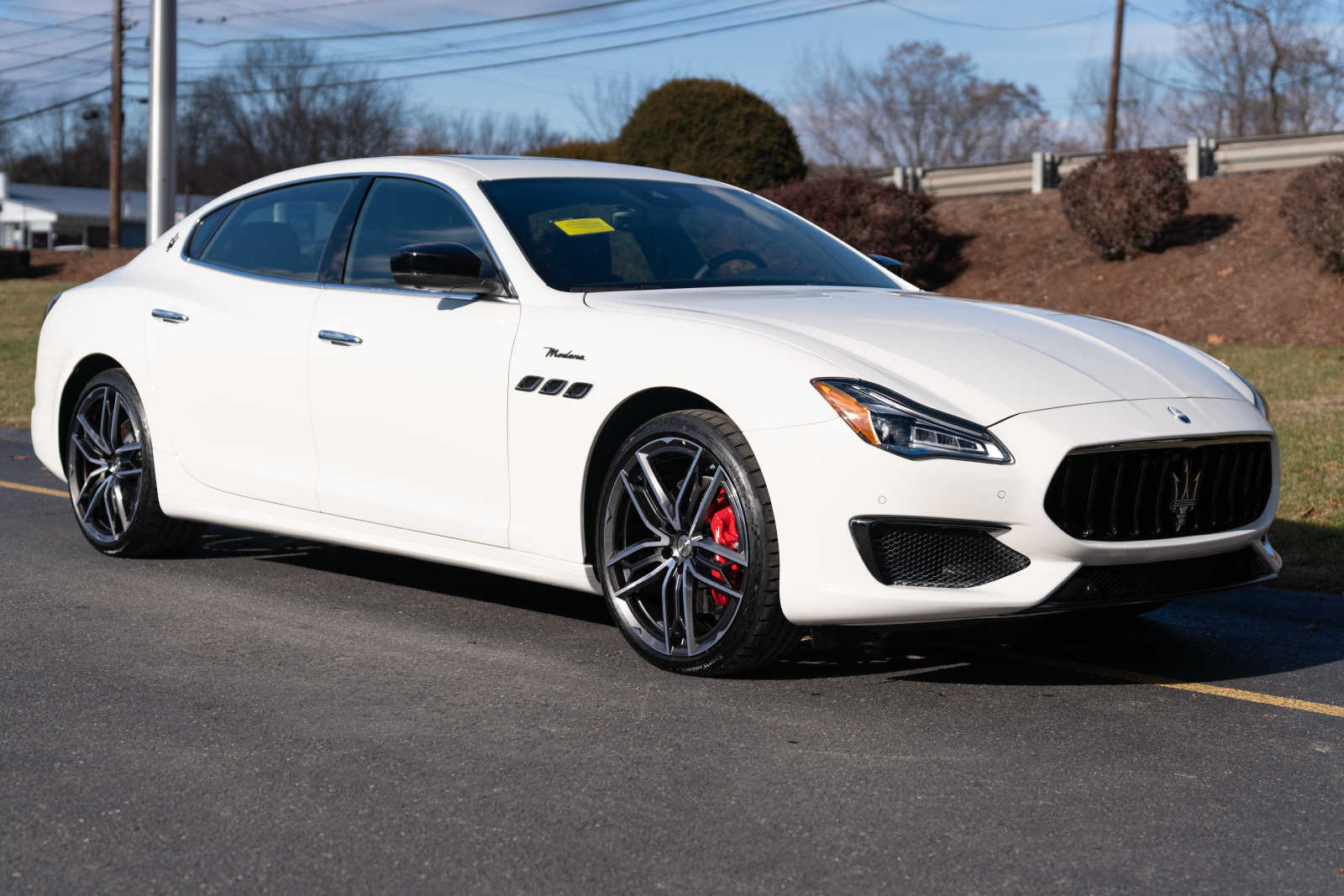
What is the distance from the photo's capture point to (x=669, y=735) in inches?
169

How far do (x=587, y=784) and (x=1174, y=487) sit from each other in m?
1.98

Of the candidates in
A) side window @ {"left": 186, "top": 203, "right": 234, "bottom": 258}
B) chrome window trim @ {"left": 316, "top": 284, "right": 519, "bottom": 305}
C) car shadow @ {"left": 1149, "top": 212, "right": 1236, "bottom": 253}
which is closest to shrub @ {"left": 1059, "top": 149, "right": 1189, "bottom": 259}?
car shadow @ {"left": 1149, "top": 212, "right": 1236, "bottom": 253}

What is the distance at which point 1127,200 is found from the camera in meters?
22.2

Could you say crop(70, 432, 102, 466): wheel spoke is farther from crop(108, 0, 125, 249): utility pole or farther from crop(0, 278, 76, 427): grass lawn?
crop(108, 0, 125, 249): utility pole

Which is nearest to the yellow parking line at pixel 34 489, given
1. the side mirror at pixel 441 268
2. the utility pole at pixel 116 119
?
the side mirror at pixel 441 268

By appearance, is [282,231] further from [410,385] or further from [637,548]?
[637,548]

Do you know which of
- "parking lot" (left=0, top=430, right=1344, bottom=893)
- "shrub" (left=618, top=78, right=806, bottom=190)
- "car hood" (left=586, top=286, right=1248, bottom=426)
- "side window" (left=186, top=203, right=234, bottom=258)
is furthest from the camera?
"shrub" (left=618, top=78, right=806, bottom=190)

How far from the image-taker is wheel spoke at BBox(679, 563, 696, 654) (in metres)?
4.83

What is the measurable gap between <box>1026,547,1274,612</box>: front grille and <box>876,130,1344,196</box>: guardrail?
2003cm

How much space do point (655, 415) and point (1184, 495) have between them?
1641 millimetres

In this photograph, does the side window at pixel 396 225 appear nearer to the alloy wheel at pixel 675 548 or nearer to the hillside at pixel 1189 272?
the alloy wheel at pixel 675 548

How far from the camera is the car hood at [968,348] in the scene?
4.55 m

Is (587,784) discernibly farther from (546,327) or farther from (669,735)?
(546,327)

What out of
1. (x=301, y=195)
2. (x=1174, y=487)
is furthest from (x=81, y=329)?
(x=1174, y=487)
